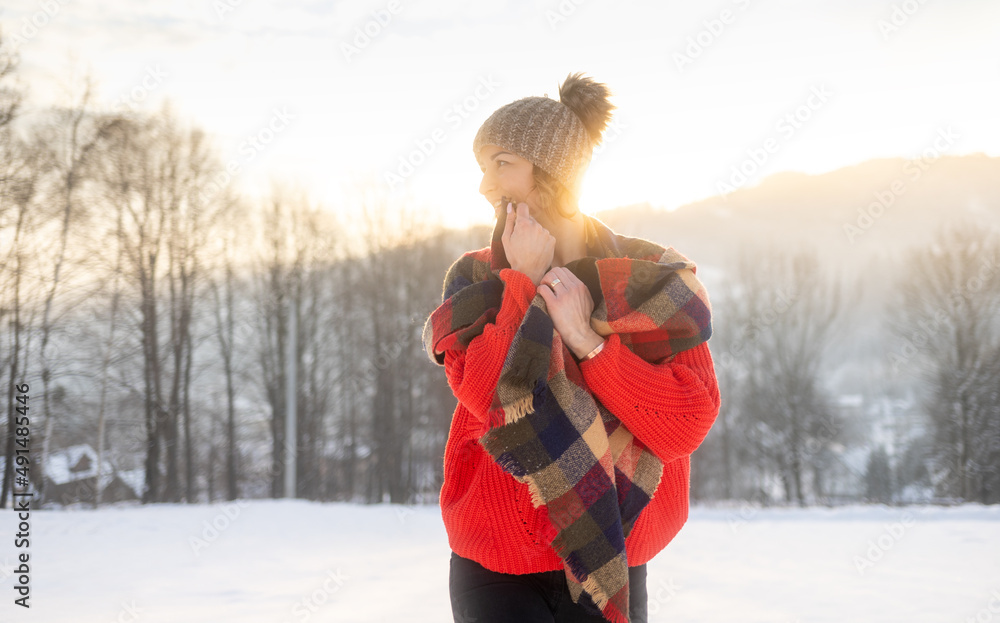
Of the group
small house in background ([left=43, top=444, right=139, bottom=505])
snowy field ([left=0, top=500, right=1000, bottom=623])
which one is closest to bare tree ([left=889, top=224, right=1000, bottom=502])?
snowy field ([left=0, top=500, right=1000, bottom=623])

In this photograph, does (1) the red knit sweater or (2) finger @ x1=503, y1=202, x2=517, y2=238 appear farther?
(2) finger @ x1=503, y1=202, x2=517, y2=238

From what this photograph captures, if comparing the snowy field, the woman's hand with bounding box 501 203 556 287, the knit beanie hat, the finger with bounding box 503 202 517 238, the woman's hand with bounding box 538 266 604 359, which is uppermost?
the knit beanie hat

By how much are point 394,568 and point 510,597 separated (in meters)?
5.57

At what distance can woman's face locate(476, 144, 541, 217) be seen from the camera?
62.1 inches

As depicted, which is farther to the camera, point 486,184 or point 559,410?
point 486,184

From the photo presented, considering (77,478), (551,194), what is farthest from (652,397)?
(77,478)

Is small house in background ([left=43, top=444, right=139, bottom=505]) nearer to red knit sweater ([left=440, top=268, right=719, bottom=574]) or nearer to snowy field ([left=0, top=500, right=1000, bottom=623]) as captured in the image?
snowy field ([left=0, top=500, right=1000, bottom=623])

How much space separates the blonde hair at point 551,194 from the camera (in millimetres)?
1579

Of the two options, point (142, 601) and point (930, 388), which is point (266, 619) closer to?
point (142, 601)

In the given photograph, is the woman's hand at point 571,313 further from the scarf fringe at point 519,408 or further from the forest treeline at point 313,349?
the forest treeline at point 313,349

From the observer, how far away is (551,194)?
158 cm

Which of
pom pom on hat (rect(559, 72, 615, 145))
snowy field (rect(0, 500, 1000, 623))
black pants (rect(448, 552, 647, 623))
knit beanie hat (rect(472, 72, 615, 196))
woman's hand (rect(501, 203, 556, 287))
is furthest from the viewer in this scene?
snowy field (rect(0, 500, 1000, 623))

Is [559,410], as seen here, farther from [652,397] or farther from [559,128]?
[559,128]

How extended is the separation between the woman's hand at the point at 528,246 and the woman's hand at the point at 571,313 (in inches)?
1.9
